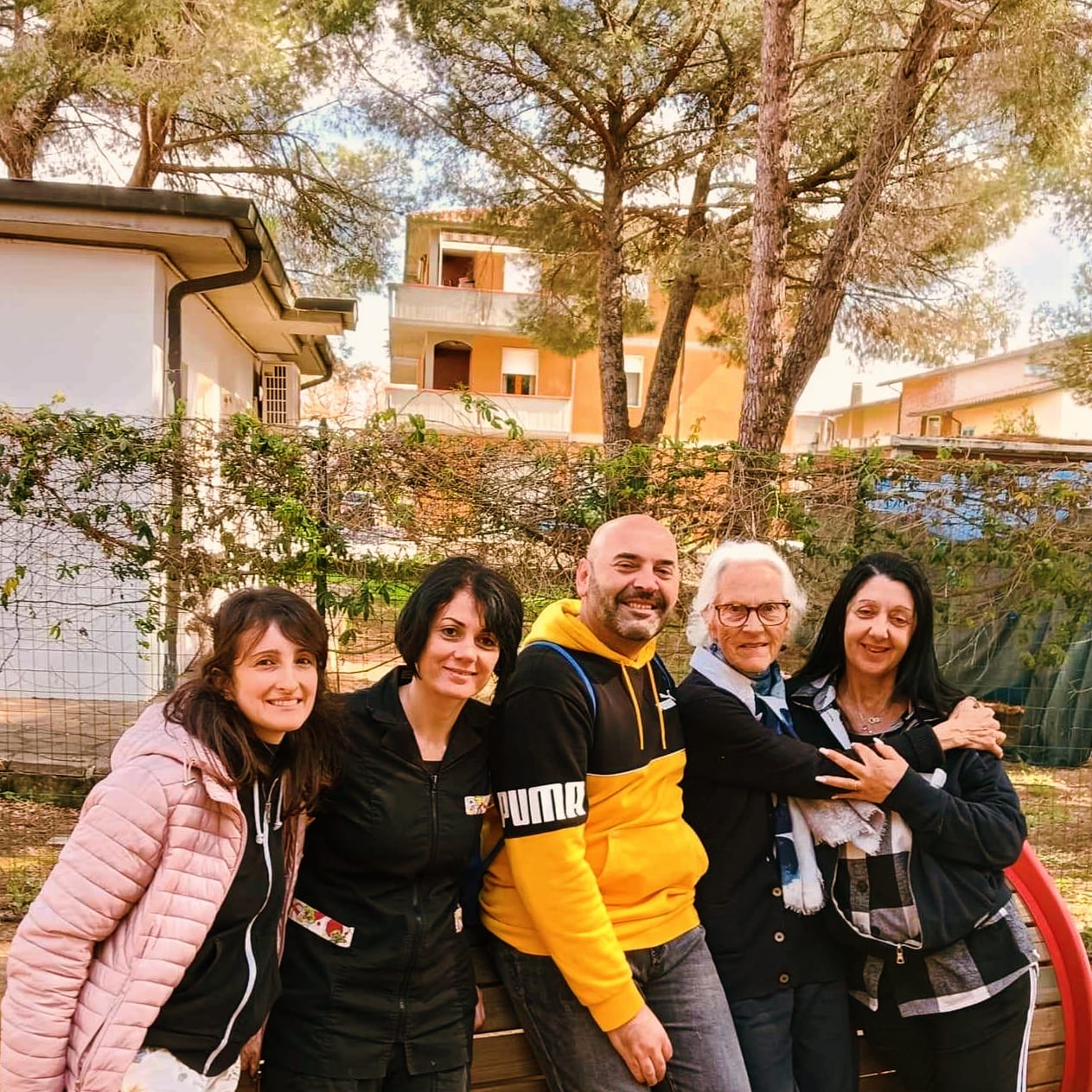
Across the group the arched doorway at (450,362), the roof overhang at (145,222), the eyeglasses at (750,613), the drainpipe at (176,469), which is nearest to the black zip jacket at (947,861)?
the eyeglasses at (750,613)

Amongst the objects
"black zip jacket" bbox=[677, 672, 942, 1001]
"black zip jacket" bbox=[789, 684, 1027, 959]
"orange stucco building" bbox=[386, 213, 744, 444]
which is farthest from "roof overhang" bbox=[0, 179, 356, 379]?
"orange stucco building" bbox=[386, 213, 744, 444]

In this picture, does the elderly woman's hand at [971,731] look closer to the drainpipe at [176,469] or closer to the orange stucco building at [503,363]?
the drainpipe at [176,469]

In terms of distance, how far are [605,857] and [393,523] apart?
11.0 ft

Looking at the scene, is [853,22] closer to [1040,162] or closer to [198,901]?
[1040,162]

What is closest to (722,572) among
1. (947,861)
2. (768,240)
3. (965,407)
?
(947,861)

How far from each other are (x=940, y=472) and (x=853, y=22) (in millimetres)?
6377

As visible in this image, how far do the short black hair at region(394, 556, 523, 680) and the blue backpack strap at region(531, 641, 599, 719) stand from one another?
0.13 metres

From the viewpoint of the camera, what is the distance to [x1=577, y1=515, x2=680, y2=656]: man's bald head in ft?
7.32

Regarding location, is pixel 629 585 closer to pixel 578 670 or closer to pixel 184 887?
pixel 578 670

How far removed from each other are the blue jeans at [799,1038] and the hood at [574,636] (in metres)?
0.83

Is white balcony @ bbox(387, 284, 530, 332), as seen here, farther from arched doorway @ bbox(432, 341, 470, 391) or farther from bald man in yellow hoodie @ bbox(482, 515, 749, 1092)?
bald man in yellow hoodie @ bbox(482, 515, 749, 1092)

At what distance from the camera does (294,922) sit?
6.39 feet

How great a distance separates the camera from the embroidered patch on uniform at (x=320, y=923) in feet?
6.28

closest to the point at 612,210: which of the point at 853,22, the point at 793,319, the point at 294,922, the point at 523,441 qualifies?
the point at 793,319
